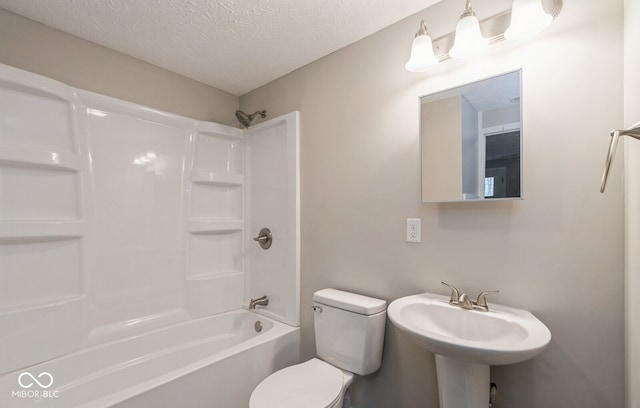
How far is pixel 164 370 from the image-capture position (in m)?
1.87

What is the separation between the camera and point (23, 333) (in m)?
1.43

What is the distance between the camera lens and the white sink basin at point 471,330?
0.85 m

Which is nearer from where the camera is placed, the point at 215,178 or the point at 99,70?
the point at 99,70

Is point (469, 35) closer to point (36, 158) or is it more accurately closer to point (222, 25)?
point (222, 25)

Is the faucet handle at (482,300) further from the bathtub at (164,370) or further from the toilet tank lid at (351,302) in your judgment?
the bathtub at (164,370)

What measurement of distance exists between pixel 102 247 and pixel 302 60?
175 centimetres

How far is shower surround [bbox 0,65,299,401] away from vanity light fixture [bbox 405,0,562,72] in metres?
0.96

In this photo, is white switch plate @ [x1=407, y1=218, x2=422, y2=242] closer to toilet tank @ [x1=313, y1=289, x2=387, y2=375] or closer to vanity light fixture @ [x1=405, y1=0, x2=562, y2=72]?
toilet tank @ [x1=313, y1=289, x2=387, y2=375]

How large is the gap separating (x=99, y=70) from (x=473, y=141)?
2.19 meters

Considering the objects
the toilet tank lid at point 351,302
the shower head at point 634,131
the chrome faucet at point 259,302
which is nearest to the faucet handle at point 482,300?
the toilet tank lid at point 351,302

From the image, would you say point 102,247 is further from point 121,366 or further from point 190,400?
point 190,400

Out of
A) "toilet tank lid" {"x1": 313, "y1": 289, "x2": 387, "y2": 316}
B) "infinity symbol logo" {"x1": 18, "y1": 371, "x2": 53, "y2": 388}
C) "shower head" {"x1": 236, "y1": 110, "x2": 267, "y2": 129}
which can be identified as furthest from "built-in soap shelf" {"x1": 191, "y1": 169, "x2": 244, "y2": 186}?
"infinity symbol logo" {"x1": 18, "y1": 371, "x2": 53, "y2": 388}

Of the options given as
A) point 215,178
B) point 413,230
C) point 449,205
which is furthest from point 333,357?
point 215,178

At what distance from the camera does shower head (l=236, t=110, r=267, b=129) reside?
221 centimetres
